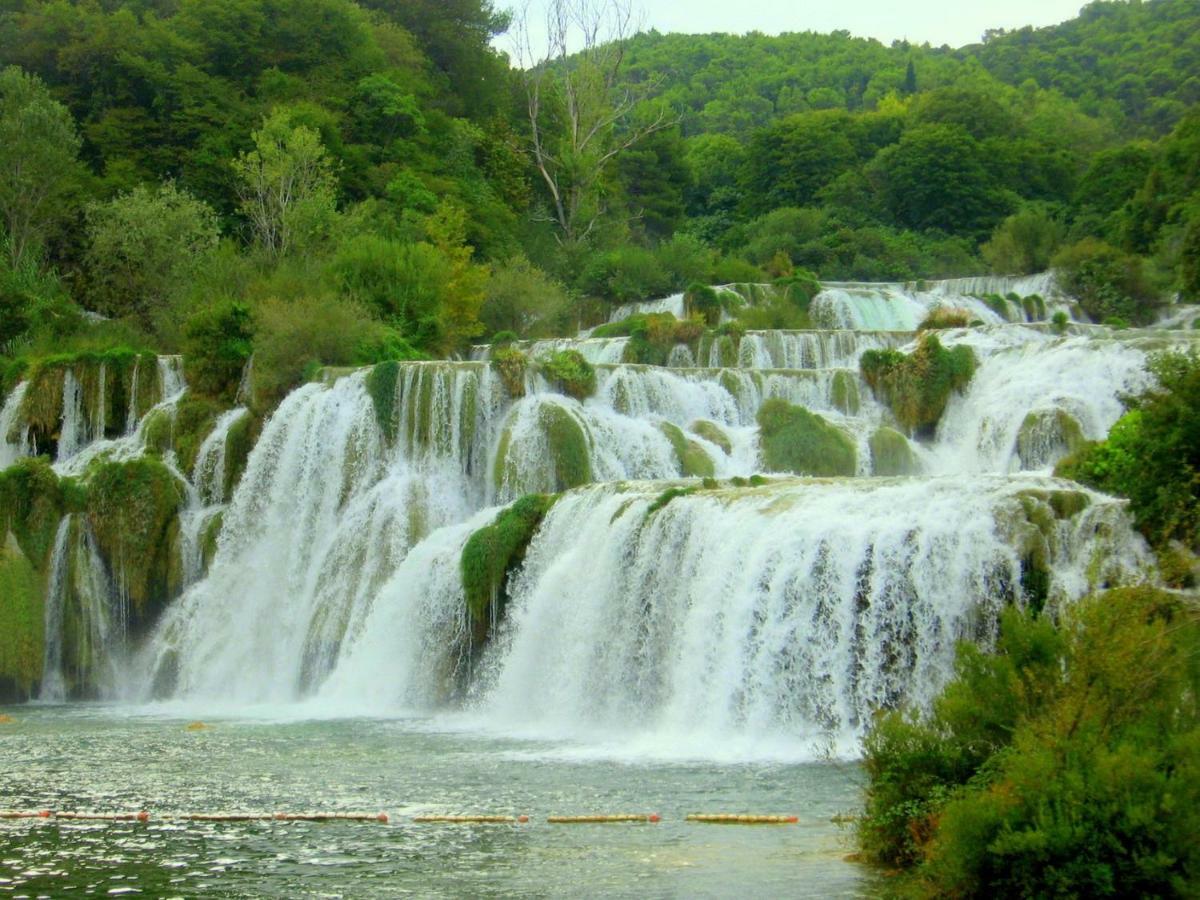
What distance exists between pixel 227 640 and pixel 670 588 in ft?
35.9

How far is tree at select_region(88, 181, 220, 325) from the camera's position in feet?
149

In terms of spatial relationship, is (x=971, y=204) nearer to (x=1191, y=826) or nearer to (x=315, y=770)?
(x=315, y=770)

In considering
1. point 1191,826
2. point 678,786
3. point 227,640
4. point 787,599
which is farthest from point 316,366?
point 1191,826

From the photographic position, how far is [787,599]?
63.3 feet

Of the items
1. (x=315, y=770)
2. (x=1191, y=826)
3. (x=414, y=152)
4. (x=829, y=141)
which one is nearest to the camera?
(x=1191, y=826)

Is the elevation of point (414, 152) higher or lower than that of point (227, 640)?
higher

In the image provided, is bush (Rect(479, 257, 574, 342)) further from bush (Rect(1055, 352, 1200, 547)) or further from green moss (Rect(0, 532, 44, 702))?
bush (Rect(1055, 352, 1200, 547))

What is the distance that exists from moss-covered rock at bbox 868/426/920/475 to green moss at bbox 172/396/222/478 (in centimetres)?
1382

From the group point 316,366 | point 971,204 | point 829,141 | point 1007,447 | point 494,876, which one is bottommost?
point 494,876

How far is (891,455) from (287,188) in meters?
25.5

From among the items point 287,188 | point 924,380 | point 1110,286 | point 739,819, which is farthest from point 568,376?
point 287,188

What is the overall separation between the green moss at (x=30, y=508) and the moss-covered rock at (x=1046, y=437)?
18.0 m

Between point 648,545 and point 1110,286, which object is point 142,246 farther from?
point 648,545

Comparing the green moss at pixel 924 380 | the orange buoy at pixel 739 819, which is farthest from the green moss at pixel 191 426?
the orange buoy at pixel 739 819
